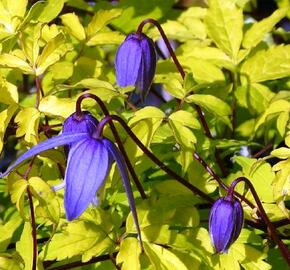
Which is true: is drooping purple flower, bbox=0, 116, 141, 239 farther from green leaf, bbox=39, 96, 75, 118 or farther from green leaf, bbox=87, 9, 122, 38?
green leaf, bbox=87, 9, 122, 38

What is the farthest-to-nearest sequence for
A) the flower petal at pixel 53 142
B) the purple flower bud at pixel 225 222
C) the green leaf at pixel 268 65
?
the green leaf at pixel 268 65 → the purple flower bud at pixel 225 222 → the flower petal at pixel 53 142

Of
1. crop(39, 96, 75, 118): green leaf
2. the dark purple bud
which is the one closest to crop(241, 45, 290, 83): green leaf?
crop(39, 96, 75, 118): green leaf

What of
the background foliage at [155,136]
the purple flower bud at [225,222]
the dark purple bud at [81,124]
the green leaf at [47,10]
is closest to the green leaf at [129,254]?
the background foliage at [155,136]

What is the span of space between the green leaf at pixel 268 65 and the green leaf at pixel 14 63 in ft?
1.57

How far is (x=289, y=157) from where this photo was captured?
1301 millimetres

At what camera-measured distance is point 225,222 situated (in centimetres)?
119

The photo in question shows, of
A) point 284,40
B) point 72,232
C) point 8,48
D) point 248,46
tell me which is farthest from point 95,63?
point 284,40

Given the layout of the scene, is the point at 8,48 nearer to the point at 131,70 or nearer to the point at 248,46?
the point at 131,70

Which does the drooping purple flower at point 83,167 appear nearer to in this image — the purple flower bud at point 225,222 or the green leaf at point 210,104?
the purple flower bud at point 225,222

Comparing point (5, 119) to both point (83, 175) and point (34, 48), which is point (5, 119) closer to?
point (34, 48)

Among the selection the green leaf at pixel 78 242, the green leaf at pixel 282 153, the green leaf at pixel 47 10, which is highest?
the green leaf at pixel 47 10

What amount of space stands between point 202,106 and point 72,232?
33 centimetres

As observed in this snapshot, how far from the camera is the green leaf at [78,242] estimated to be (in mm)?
1274

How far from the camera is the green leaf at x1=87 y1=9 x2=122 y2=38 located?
1.59 metres
